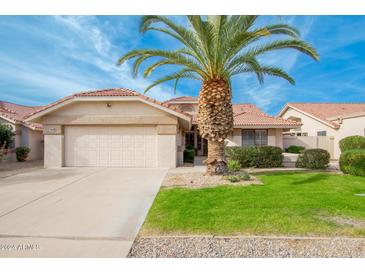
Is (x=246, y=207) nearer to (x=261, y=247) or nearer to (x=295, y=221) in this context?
(x=295, y=221)

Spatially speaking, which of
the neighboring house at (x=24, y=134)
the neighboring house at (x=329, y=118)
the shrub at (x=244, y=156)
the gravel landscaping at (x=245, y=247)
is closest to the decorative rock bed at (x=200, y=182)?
the gravel landscaping at (x=245, y=247)

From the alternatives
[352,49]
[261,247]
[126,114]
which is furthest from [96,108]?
[352,49]

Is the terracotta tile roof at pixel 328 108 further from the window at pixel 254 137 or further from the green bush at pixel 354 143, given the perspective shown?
the window at pixel 254 137

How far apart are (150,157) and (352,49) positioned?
1393 cm

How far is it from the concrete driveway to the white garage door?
355 centimetres

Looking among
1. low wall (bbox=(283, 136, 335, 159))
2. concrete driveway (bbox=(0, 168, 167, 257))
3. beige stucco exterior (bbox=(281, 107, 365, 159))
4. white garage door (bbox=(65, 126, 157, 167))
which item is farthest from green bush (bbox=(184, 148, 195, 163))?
beige stucco exterior (bbox=(281, 107, 365, 159))

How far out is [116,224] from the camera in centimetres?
484

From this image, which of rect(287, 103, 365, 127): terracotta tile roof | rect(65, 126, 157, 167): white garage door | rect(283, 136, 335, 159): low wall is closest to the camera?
rect(65, 126, 157, 167): white garage door

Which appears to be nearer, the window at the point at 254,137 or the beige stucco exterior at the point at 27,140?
the beige stucco exterior at the point at 27,140

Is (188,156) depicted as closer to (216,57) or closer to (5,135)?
(216,57)

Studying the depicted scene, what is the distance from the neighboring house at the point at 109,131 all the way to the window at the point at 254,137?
291 inches

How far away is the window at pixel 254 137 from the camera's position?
1792cm

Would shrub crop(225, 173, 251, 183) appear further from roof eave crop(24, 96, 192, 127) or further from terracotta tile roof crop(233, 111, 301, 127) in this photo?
terracotta tile roof crop(233, 111, 301, 127)

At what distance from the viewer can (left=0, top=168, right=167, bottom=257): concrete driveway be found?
3.92 meters
